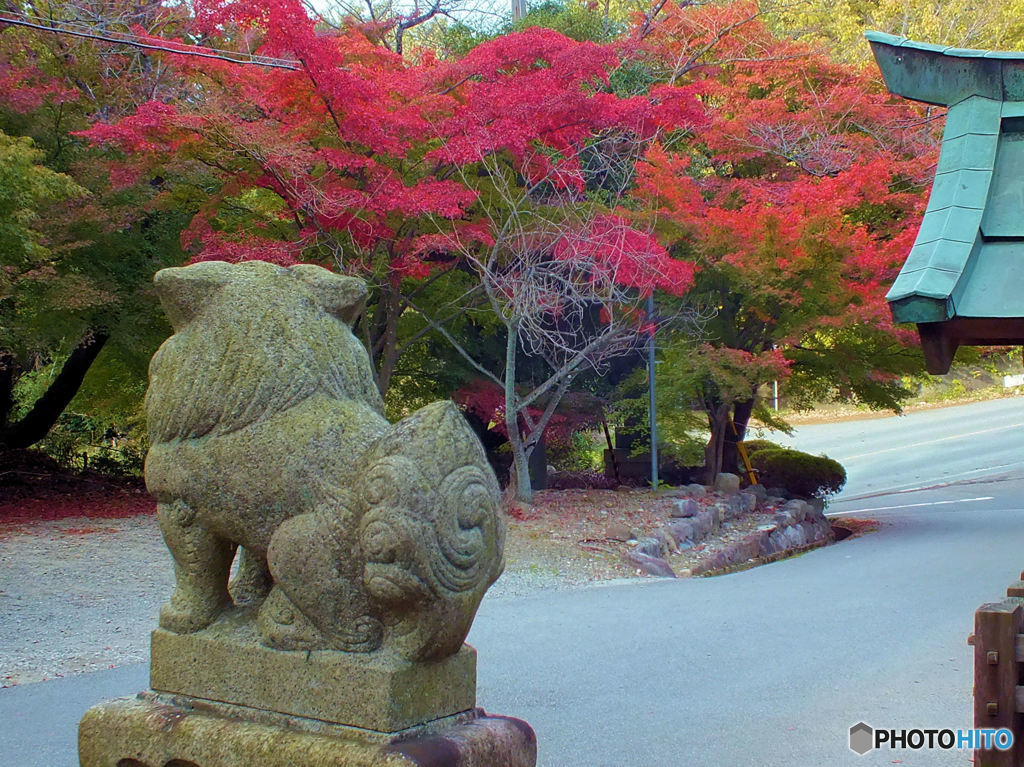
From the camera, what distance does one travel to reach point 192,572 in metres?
3.58

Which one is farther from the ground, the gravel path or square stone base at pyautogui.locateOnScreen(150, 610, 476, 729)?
square stone base at pyautogui.locateOnScreen(150, 610, 476, 729)

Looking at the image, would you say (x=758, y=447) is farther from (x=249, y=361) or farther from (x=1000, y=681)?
(x=249, y=361)

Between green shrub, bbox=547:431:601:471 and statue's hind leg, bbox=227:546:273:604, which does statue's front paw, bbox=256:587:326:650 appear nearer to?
statue's hind leg, bbox=227:546:273:604

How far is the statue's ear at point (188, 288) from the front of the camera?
3641 millimetres

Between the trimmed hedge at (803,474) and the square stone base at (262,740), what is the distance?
14171mm

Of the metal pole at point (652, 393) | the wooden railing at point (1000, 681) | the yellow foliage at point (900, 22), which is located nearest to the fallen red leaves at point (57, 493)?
the metal pole at point (652, 393)

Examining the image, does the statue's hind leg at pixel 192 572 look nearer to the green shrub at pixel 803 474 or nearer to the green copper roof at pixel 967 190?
the green copper roof at pixel 967 190

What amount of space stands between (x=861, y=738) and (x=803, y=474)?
11914 mm

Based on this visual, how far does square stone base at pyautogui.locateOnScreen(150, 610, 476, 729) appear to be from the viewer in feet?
10.3

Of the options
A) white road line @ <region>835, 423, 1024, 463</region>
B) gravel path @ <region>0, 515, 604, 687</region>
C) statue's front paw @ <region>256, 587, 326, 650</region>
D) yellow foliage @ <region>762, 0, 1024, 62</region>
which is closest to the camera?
statue's front paw @ <region>256, 587, 326, 650</region>

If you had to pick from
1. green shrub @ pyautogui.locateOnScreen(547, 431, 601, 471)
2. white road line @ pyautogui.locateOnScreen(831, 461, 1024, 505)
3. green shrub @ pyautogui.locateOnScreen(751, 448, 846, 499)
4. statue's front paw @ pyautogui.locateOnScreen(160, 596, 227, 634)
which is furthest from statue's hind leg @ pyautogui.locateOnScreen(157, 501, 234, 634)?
white road line @ pyautogui.locateOnScreen(831, 461, 1024, 505)

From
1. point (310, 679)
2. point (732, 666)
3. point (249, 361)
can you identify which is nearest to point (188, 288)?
point (249, 361)

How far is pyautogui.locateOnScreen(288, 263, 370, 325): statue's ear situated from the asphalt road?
2592 mm

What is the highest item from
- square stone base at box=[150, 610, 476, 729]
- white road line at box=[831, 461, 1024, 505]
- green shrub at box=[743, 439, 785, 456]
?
square stone base at box=[150, 610, 476, 729]
